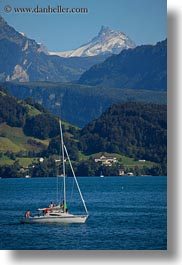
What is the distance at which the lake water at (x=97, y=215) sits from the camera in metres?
28.8


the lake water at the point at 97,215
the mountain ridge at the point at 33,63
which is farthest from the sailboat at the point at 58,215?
the mountain ridge at the point at 33,63

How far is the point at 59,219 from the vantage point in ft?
104

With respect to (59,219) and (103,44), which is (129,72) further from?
(59,219)

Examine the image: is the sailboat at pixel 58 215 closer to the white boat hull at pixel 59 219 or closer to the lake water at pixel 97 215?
the white boat hull at pixel 59 219

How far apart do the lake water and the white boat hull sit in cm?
15

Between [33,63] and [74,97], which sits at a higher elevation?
[33,63]

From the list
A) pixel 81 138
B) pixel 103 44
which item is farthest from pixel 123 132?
pixel 103 44

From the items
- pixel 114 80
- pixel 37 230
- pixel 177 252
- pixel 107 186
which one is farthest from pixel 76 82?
pixel 177 252

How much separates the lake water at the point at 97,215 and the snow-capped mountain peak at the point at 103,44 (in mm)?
3867

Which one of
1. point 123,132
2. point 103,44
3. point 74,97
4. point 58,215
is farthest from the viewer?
point 74,97

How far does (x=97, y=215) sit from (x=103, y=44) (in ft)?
16.3

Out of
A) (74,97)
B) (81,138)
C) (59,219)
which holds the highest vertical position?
(74,97)

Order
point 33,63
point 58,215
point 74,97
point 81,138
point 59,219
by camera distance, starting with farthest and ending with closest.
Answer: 1. point 74,97
2. point 33,63
3. point 81,138
4. point 59,219
5. point 58,215

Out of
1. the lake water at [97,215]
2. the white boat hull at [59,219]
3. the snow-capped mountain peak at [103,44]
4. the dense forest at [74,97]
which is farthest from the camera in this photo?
the dense forest at [74,97]
